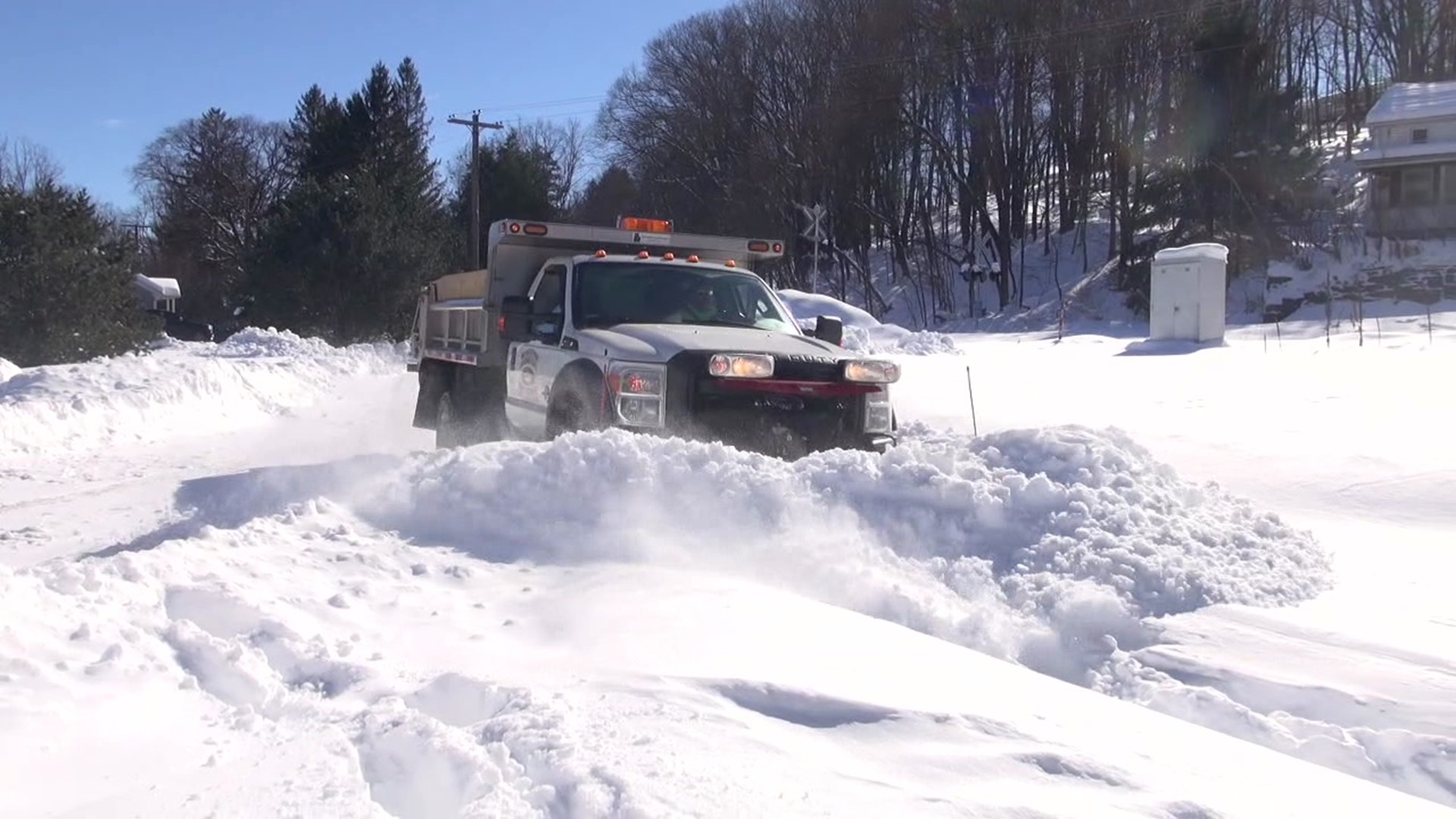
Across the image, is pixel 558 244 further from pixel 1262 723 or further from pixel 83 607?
pixel 1262 723

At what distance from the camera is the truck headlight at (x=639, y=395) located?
8.34 metres

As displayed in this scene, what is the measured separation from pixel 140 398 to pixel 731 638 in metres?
12.9

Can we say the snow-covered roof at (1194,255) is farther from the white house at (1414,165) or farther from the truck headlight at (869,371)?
the white house at (1414,165)

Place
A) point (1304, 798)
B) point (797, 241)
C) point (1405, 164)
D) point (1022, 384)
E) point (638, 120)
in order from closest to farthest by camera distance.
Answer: point (1304, 798) → point (1022, 384) → point (1405, 164) → point (797, 241) → point (638, 120)

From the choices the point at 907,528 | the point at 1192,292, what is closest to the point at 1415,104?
the point at 1192,292

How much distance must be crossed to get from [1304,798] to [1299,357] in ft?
51.8

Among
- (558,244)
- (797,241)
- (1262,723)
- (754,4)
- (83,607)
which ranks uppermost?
(754,4)

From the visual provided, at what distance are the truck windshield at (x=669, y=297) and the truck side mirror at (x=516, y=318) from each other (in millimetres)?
470

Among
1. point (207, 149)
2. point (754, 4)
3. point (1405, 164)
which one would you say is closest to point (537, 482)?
point (1405, 164)

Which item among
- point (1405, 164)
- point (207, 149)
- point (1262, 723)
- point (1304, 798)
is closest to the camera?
point (1304, 798)

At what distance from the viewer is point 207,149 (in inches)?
2606

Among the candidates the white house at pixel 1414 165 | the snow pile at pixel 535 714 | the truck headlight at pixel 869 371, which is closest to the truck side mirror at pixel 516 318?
the truck headlight at pixel 869 371

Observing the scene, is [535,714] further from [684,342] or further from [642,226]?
[642,226]

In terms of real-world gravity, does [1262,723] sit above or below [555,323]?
below
